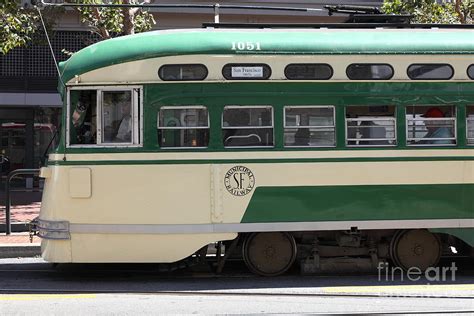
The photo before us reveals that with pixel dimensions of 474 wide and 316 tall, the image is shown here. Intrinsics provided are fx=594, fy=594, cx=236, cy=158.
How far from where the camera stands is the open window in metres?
7.41

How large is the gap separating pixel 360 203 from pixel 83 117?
3665 millimetres

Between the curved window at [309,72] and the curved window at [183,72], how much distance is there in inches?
43.8

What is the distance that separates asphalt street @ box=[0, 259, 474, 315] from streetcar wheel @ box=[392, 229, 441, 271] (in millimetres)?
359

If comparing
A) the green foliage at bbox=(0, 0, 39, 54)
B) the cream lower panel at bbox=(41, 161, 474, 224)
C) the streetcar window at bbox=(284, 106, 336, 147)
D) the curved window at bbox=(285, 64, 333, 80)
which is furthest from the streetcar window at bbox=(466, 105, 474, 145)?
the green foliage at bbox=(0, 0, 39, 54)

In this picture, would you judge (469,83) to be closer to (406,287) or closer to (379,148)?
(379,148)

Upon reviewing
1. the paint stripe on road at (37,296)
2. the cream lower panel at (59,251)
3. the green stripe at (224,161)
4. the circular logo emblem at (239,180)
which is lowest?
the paint stripe on road at (37,296)

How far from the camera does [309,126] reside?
7.54 m

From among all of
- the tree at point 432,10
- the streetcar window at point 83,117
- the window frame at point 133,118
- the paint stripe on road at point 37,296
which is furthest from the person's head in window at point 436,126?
the tree at point 432,10

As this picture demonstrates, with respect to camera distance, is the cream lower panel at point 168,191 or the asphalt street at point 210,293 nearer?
the asphalt street at point 210,293

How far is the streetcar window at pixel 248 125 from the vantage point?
294 inches

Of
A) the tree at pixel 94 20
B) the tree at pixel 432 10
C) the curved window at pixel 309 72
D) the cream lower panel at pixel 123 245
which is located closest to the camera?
the cream lower panel at pixel 123 245

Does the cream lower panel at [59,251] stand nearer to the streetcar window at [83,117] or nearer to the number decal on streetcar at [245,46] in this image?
the streetcar window at [83,117]

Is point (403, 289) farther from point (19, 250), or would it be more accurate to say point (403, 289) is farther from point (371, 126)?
point (19, 250)

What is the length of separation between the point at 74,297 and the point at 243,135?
9.17ft
